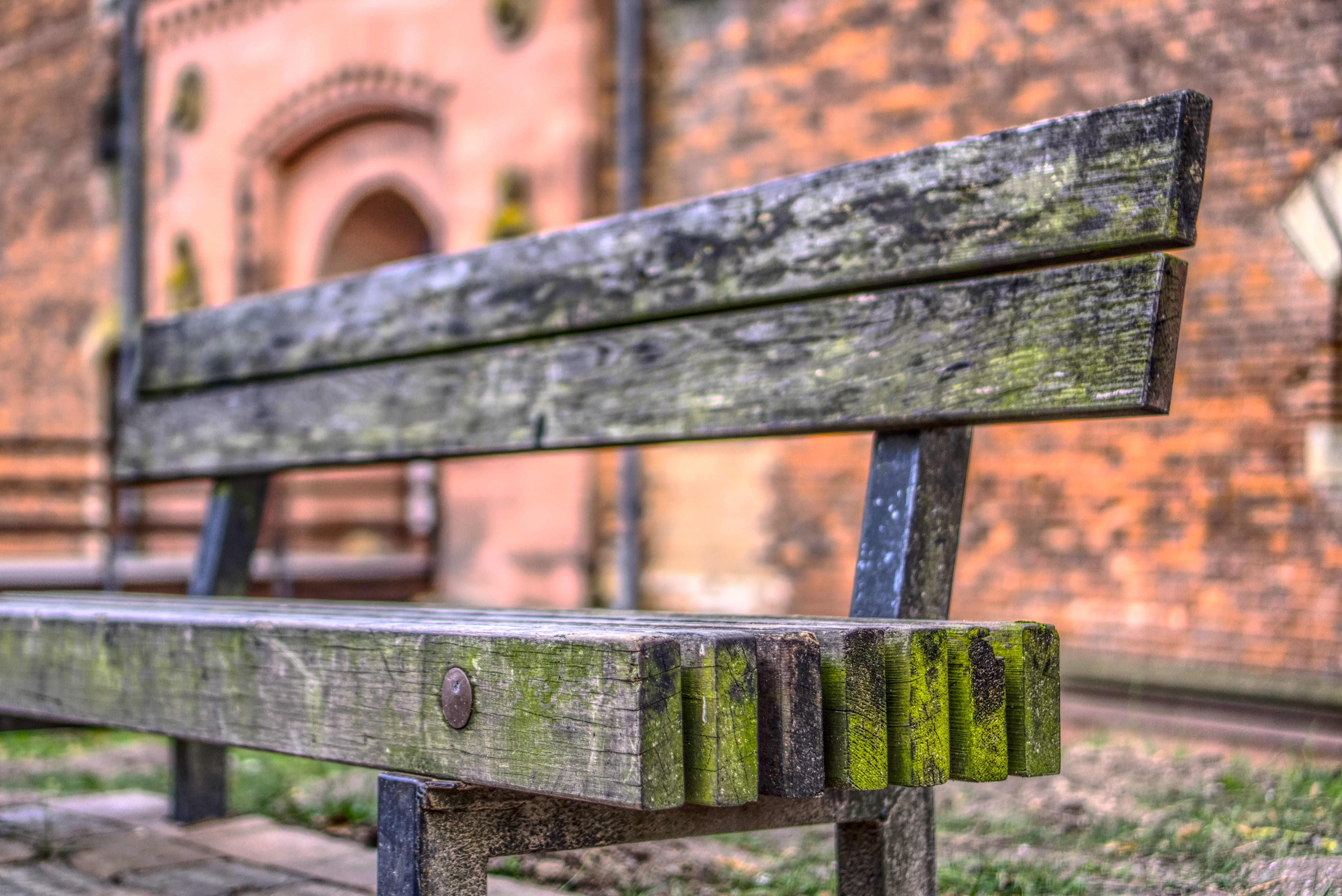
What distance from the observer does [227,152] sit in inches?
374

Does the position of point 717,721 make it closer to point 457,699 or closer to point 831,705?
point 831,705

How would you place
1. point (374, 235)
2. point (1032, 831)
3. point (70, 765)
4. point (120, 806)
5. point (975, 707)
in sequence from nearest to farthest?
point (975, 707), point (1032, 831), point (120, 806), point (70, 765), point (374, 235)

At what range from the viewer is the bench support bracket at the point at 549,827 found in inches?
57.7

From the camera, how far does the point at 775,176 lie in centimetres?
659

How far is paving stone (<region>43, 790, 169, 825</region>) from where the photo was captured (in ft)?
9.52

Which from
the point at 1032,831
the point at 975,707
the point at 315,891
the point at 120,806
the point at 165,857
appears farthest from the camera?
the point at 120,806

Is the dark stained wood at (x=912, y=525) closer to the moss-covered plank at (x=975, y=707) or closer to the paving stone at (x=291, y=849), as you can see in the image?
the moss-covered plank at (x=975, y=707)

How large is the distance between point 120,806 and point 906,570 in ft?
7.17

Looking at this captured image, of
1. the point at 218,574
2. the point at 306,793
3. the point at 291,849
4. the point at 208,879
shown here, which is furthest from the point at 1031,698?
the point at 306,793

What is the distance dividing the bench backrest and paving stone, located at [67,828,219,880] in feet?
2.54

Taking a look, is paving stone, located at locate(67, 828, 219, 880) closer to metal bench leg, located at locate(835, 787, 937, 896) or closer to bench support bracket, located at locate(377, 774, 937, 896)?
bench support bracket, located at locate(377, 774, 937, 896)

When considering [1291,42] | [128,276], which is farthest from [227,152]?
[1291,42]

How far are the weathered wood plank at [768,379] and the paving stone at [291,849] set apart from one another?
0.76 meters

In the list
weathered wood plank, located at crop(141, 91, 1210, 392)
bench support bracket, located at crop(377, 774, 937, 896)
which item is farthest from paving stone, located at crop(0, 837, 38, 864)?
bench support bracket, located at crop(377, 774, 937, 896)
